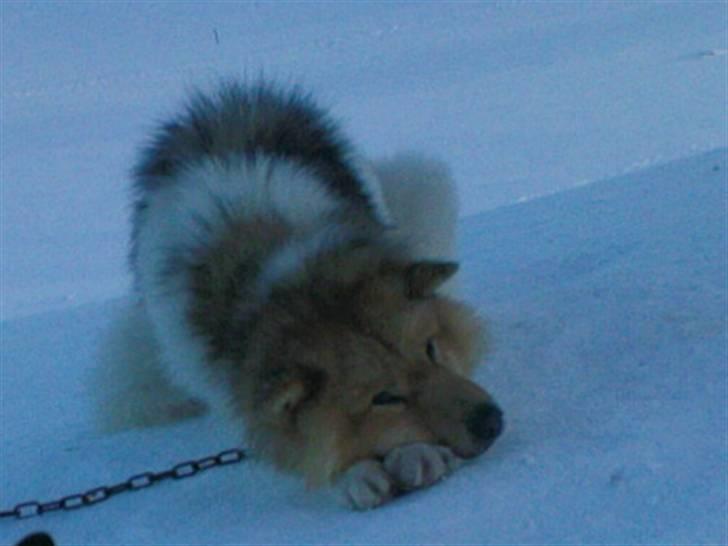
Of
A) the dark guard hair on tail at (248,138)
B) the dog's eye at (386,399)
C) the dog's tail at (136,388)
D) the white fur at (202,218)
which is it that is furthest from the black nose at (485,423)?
the dog's tail at (136,388)

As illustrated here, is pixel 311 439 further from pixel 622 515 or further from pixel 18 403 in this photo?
pixel 18 403

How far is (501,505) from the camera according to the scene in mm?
3049

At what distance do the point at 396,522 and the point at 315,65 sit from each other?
10.00 m

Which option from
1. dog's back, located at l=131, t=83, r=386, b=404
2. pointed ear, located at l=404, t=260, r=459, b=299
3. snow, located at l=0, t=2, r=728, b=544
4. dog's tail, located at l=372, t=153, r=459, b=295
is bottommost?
snow, located at l=0, t=2, r=728, b=544

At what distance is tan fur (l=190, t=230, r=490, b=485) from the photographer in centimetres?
328

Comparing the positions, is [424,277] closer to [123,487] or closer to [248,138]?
[248,138]

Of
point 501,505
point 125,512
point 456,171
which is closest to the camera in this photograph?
point 501,505

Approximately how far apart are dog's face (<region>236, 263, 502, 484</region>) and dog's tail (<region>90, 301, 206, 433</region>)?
1023 millimetres

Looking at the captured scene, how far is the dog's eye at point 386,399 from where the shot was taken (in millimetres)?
3262

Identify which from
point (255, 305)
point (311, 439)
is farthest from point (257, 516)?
point (255, 305)

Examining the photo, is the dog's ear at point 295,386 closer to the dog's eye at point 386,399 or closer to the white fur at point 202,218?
the dog's eye at point 386,399

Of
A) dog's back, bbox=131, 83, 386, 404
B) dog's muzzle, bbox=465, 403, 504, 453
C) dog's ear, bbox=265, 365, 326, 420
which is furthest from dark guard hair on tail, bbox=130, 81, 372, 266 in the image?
dog's muzzle, bbox=465, 403, 504, 453

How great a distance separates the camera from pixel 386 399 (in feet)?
10.7

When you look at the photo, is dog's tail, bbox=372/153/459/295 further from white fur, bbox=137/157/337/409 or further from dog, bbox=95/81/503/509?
white fur, bbox=137/157/337/409
